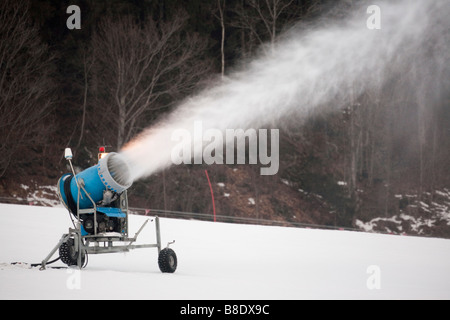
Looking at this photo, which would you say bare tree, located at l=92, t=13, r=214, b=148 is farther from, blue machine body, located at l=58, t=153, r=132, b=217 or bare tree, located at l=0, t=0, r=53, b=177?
blue machine body, located at l=58, t=153, r=132, b=217

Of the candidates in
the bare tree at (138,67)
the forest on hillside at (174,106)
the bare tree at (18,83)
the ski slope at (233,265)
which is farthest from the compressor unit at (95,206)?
the bare tree at (138,67)

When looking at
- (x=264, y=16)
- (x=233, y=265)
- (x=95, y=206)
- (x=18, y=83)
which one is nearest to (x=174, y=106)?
(x=264, y=16)

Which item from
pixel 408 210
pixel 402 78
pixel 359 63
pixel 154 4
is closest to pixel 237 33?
pixel 154 4

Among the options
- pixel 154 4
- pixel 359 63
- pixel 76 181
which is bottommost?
pixel 76 181

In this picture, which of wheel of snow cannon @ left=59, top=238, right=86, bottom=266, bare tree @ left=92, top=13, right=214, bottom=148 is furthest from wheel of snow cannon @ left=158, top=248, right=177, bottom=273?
bare tree @ left=92, top=13, right=214, bottom=148

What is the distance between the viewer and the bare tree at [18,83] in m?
30.1

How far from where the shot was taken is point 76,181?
34.2ft

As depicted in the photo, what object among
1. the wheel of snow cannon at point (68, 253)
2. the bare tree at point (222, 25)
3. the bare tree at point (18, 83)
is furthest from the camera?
the bare tree at point (222, 25)

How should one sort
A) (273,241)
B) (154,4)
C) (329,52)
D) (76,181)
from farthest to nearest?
(154,4)
(329,52)
(273,241)
(76,181)

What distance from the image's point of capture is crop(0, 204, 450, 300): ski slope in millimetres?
8727

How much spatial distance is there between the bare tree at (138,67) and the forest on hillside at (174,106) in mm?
103

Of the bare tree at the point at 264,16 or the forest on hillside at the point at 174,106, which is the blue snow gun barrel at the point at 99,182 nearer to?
the forest on hillside at the point at 174,106

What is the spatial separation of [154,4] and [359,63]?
14.7 meters

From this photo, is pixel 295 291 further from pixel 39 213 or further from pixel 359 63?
pixel 359 63
